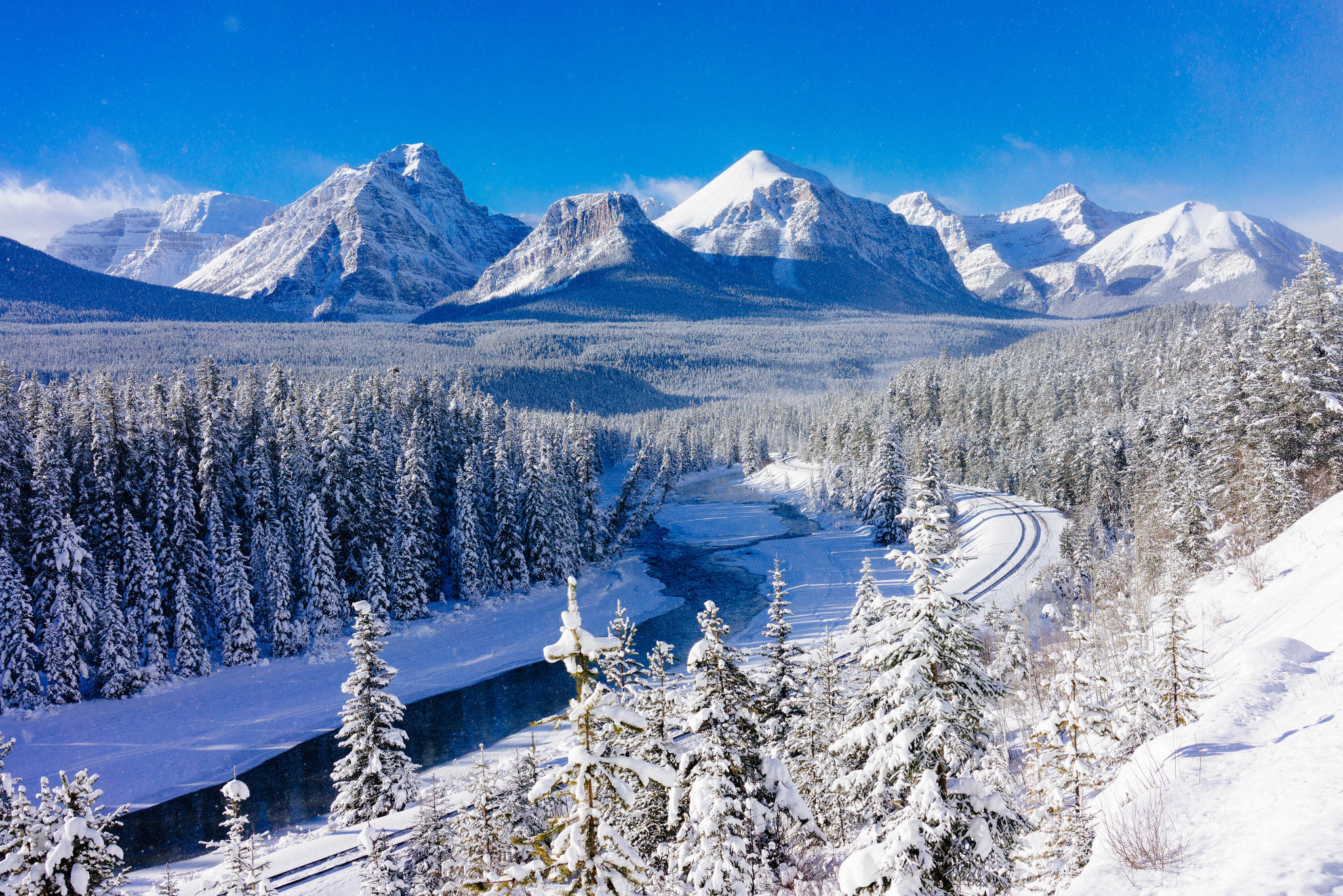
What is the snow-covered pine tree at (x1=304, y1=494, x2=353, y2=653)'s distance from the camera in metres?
44.9

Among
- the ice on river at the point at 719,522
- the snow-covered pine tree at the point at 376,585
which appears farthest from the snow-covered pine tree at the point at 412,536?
the ice on river at the point at 719,522

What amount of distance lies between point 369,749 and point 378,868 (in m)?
7.77

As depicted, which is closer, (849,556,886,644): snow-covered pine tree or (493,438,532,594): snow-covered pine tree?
(849,556,886,644): snow-covered pine tree

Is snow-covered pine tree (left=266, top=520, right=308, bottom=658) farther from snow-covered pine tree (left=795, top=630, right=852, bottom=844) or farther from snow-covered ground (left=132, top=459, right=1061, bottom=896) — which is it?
snow-covered pine tree (left=795, top=630, right=852, bottom=844)

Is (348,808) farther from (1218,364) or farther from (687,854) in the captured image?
(1218,364)

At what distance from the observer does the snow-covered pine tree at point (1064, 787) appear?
8703 mm

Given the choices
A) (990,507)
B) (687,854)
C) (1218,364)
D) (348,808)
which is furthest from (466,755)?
(1218,364)

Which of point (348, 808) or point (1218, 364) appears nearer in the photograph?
point (348, 808)

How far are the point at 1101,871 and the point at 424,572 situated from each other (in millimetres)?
54364

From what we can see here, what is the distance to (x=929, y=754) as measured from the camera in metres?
8.98

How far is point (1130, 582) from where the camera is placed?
3691cm

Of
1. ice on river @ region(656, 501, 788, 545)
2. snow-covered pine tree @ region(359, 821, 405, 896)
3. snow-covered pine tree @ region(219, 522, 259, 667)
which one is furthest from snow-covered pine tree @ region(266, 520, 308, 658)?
ice on river @ region(656, 501, 788, 545)

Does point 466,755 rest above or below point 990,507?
below

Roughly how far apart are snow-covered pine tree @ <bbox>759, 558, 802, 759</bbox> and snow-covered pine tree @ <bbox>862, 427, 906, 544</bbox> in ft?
183
